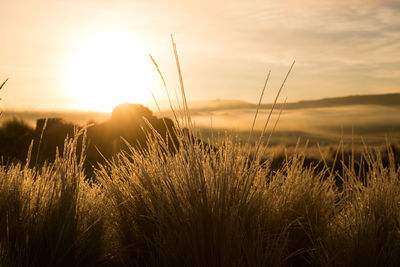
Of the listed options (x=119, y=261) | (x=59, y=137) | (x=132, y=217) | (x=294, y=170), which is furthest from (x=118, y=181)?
(x=59, y=137)

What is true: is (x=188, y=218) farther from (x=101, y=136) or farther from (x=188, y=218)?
(x=101, y=136)

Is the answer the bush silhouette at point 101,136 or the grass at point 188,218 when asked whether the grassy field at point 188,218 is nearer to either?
the grass at point 188,218

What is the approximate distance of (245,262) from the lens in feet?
8.56

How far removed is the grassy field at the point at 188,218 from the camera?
7.97ft

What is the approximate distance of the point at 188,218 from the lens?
8.05ft

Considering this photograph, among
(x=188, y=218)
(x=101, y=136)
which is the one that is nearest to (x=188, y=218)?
(x=188, y=218)

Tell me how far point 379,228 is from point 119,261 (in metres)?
1.82

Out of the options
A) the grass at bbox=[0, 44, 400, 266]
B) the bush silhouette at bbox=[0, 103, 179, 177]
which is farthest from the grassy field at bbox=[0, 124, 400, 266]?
→ the bush silhouette at bbox=[0, 103, 179, 177]

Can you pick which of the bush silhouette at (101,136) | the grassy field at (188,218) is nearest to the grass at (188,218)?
the grassy field at (188,218)

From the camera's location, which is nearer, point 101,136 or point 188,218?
point 188,218

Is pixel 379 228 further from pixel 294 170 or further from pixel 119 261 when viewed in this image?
pixel 119 261

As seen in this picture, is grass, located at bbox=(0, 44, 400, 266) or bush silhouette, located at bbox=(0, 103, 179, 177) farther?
bush silhouette, located at bbox=(0, 103, 179, 177)

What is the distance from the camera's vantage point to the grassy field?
243 centimetres

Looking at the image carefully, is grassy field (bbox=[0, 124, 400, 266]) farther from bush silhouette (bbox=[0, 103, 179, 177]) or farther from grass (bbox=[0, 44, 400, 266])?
bush silhouette (bbox=[0, 103, 179, 177])
